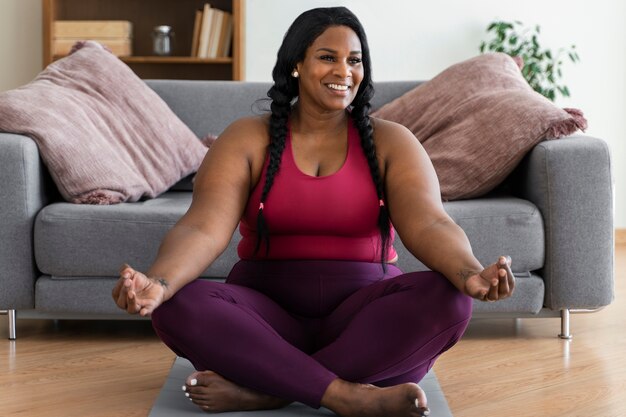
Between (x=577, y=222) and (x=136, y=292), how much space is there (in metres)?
1.54

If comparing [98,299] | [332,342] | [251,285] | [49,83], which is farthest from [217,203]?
[49,83]

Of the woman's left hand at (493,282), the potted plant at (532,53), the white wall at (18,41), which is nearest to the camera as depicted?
the woman's left hand at (493,282)

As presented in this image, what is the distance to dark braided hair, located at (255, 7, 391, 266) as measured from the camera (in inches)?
87.2

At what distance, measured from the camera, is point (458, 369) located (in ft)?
8.61

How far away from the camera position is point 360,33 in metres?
2.23

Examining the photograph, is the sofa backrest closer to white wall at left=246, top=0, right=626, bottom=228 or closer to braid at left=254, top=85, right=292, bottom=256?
braid at left=254, top=85, right=292, bottom=256

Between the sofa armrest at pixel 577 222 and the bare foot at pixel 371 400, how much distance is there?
3.62ft

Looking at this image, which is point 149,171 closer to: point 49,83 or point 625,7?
point 49,83

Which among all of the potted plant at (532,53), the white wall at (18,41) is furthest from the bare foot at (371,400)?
the white wall at (18,41)

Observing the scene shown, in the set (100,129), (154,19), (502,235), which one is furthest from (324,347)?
(154,19)

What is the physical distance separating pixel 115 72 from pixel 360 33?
147cm

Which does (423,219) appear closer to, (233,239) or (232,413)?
(232,413)

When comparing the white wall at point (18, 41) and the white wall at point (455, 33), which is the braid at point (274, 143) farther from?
the white wall at point (18, 41)

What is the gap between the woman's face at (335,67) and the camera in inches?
86.2
